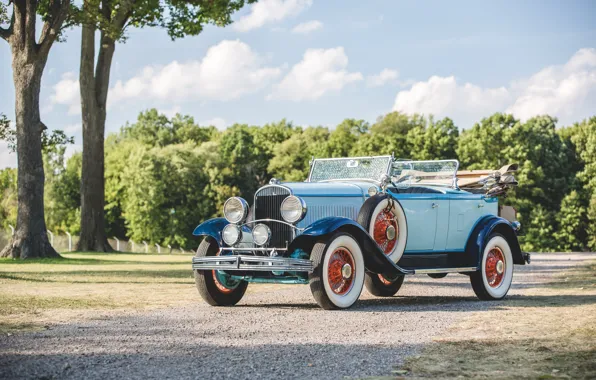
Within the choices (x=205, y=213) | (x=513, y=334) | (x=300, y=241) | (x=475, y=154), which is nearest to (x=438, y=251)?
(x=300, y=241)

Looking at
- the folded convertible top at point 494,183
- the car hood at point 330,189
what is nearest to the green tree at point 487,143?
the folded convertible top at point 494,183

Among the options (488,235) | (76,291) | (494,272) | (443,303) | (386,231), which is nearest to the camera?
(386,231)

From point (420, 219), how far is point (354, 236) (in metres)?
1.70

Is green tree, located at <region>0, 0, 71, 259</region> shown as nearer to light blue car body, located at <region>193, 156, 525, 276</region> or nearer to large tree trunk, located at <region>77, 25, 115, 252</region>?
large tree trunk, located at <region>77, 25, 115, 252</region>

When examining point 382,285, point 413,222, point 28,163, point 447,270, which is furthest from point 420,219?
point 28,163

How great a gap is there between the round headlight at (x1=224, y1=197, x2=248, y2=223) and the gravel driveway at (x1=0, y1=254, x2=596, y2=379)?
1.29 meters

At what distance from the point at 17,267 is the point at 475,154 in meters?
46.9

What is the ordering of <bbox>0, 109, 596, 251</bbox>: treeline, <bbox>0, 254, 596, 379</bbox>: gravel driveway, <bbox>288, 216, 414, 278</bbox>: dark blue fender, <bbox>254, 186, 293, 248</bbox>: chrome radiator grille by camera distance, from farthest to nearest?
<bbox>0, 109, 596, 251</bbox>: treeline, <bbox>254, 186, 293, 248</bbox>: chrome radiator grille, <bbox>288, 216, 414, 278</bbox>: dark blue fender, <bbox>0, 254, 596, 379</bbox>: gravel driveway

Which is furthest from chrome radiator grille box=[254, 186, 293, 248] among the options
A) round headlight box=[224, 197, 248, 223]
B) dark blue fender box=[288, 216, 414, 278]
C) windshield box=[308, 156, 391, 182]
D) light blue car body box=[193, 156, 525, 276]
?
windshield box=[308, 156, 391, 182]

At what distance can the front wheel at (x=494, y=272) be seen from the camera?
1291 cm

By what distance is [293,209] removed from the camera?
36.8 ft

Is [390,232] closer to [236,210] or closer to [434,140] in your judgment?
[236,210]

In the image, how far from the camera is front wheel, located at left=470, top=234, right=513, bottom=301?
12906mm

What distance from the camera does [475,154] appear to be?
6247cm
